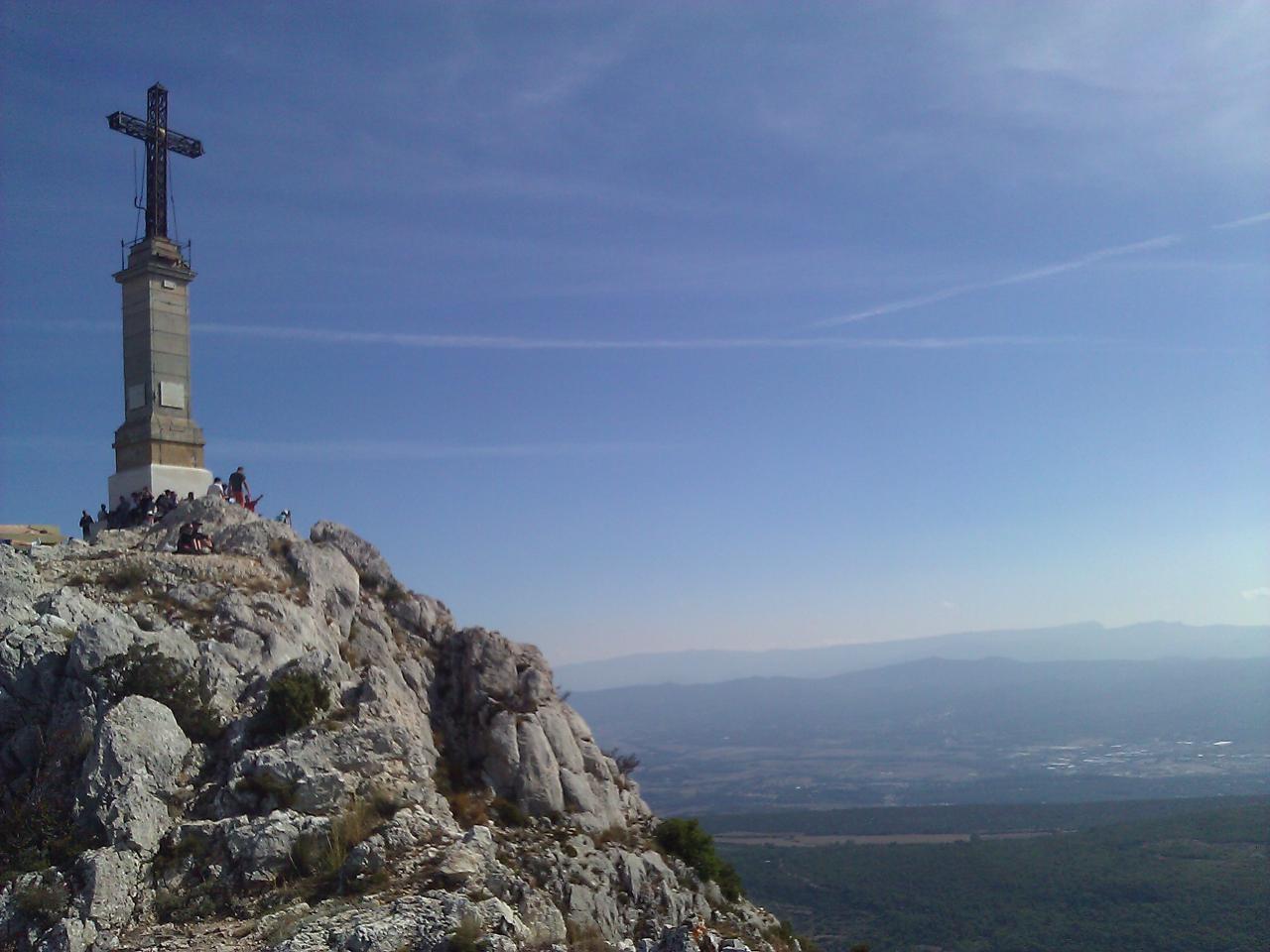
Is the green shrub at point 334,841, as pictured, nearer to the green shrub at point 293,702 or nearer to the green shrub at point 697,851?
the green shrub at point 293,702

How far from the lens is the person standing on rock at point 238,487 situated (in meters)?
31.1

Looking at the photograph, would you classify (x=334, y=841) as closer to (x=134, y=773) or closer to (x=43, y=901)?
(x=134, y=773)

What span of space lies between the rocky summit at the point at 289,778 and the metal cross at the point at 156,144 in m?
13.6

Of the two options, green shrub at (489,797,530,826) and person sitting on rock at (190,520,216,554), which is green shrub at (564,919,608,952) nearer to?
green shrub at (489,797,530,826)

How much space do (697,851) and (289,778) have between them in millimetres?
11692

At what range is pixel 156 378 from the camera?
106 feet

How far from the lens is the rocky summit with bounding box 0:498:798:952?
49.3ft

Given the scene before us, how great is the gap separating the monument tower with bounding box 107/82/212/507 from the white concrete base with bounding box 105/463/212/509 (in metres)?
0.03

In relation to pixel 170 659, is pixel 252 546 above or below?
above

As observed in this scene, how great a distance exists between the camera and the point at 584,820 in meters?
23.4

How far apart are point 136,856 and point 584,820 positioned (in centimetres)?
1055

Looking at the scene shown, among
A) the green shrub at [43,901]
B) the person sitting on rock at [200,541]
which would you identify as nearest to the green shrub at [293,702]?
the green shrub at [43,901]

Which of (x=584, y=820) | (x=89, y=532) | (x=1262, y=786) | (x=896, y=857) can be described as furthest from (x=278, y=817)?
(x=1262, y=786)

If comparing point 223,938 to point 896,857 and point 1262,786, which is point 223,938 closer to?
point 896,857
